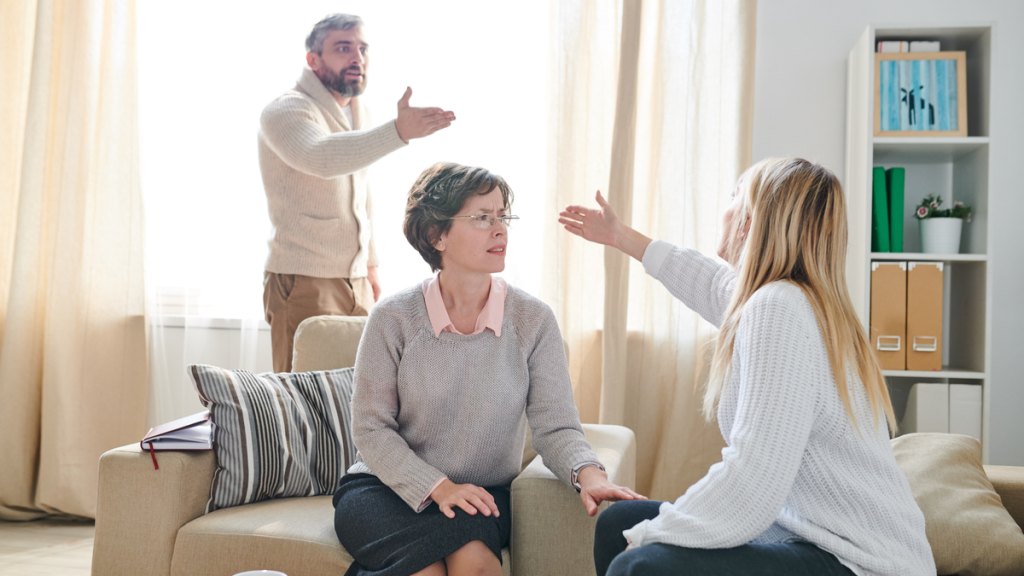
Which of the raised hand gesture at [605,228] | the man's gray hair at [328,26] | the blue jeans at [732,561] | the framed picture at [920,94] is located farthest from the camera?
the framed picture at [920,94]

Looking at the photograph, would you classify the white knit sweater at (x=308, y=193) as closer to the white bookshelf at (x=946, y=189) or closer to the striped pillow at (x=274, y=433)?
the striped pillow at (x=274, y=433)

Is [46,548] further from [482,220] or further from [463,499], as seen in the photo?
[482,220]

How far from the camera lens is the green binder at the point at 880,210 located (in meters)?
2.32

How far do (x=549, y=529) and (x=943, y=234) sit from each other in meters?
1.74

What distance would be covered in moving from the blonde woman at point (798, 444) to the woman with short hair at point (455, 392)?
1.08 ft

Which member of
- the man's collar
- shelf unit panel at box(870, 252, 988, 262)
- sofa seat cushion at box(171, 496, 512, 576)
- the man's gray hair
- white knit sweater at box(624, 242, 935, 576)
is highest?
the man's gray hair

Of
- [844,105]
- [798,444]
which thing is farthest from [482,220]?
[844,105]

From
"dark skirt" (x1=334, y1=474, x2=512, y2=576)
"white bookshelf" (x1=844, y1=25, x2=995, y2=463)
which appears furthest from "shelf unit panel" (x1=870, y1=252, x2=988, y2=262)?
"dark skirt" (x1=334, y1=474, x2=512, y2=576)

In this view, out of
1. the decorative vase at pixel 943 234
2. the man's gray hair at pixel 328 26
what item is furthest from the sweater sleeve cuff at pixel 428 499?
the decorative vase at pixel 943 234

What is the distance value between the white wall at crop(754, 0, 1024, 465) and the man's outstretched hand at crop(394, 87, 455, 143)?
1.25m

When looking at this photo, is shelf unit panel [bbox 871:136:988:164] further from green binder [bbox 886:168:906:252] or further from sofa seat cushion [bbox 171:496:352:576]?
sofa seat cushion [bbox 171:496:352:576]

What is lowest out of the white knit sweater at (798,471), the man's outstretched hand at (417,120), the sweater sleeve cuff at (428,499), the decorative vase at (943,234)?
the sweater sleeve cuff at (428,499)

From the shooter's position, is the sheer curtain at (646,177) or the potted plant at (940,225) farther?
the sheer curtain at (646,177)

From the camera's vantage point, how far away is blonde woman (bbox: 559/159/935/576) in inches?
38.8
